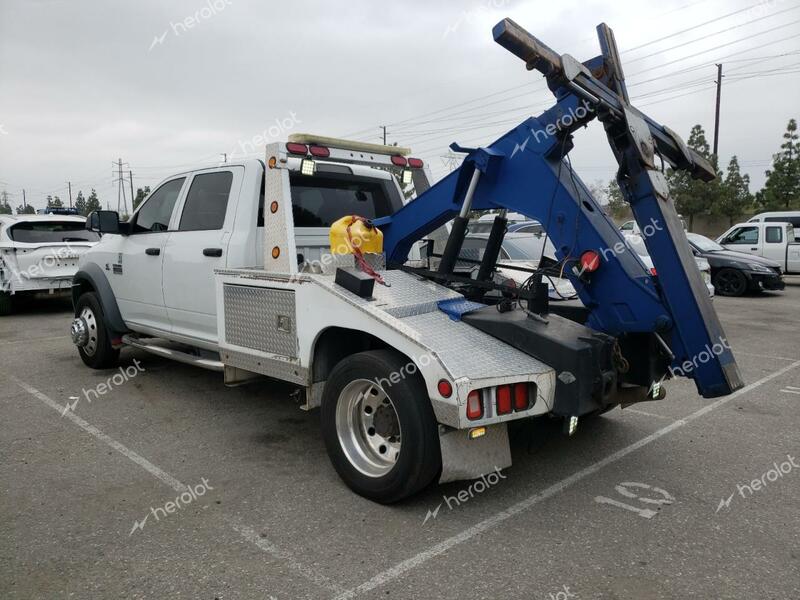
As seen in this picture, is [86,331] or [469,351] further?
[86,331]

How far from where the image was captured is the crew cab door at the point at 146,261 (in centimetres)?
588

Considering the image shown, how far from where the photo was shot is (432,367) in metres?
3.23

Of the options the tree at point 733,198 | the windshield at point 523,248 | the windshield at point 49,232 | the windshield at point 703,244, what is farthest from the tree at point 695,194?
the windshield at point 49,232

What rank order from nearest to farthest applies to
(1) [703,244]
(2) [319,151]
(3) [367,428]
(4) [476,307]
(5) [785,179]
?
(3) [367,428], (4) [476,307], (2) [319,151], (1) [703,244], (5) [785,179]

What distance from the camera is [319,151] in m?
4.80

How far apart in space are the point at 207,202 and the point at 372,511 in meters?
3.19

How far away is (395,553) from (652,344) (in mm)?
1965

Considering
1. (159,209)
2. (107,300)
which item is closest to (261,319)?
(159,209)

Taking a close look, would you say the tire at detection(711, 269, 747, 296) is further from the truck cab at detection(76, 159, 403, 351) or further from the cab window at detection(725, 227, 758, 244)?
the truck cab at detection(76, 159, 403, 351)

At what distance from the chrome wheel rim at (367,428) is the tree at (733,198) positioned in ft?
123

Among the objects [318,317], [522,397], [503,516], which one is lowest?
[503,516]

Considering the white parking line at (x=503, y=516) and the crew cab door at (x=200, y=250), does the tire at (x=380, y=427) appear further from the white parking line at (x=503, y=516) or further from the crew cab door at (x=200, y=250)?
the crew cab door at (x=200, y=250)

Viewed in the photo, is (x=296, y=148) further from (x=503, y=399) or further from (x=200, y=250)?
(x=503, y=399)

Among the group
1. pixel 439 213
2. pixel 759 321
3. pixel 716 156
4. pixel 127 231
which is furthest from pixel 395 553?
pixel 716 156
